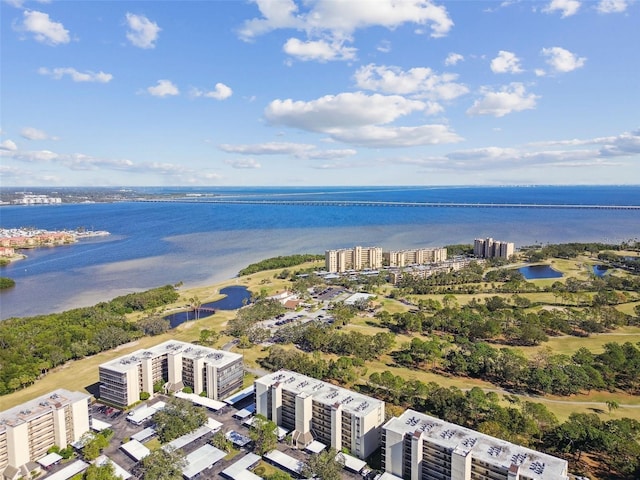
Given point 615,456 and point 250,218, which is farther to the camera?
point 250,218

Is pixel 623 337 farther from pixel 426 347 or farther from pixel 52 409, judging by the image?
pixel 52 409

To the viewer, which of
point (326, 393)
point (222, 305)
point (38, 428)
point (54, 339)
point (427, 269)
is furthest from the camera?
point (427, 269)

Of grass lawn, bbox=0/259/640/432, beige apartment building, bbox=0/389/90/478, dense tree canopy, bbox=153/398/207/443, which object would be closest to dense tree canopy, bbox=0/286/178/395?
grass lawn, bbox=0/259/640/432

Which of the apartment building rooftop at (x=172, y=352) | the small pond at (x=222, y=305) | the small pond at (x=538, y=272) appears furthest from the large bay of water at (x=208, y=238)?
the apartment building rooftop at (x=172, y=352)

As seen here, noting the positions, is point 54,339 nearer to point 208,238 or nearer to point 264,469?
point 264,469

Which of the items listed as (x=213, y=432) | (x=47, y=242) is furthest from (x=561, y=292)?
(x=47, y=242)

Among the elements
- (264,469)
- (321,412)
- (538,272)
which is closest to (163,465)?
(264,469)
